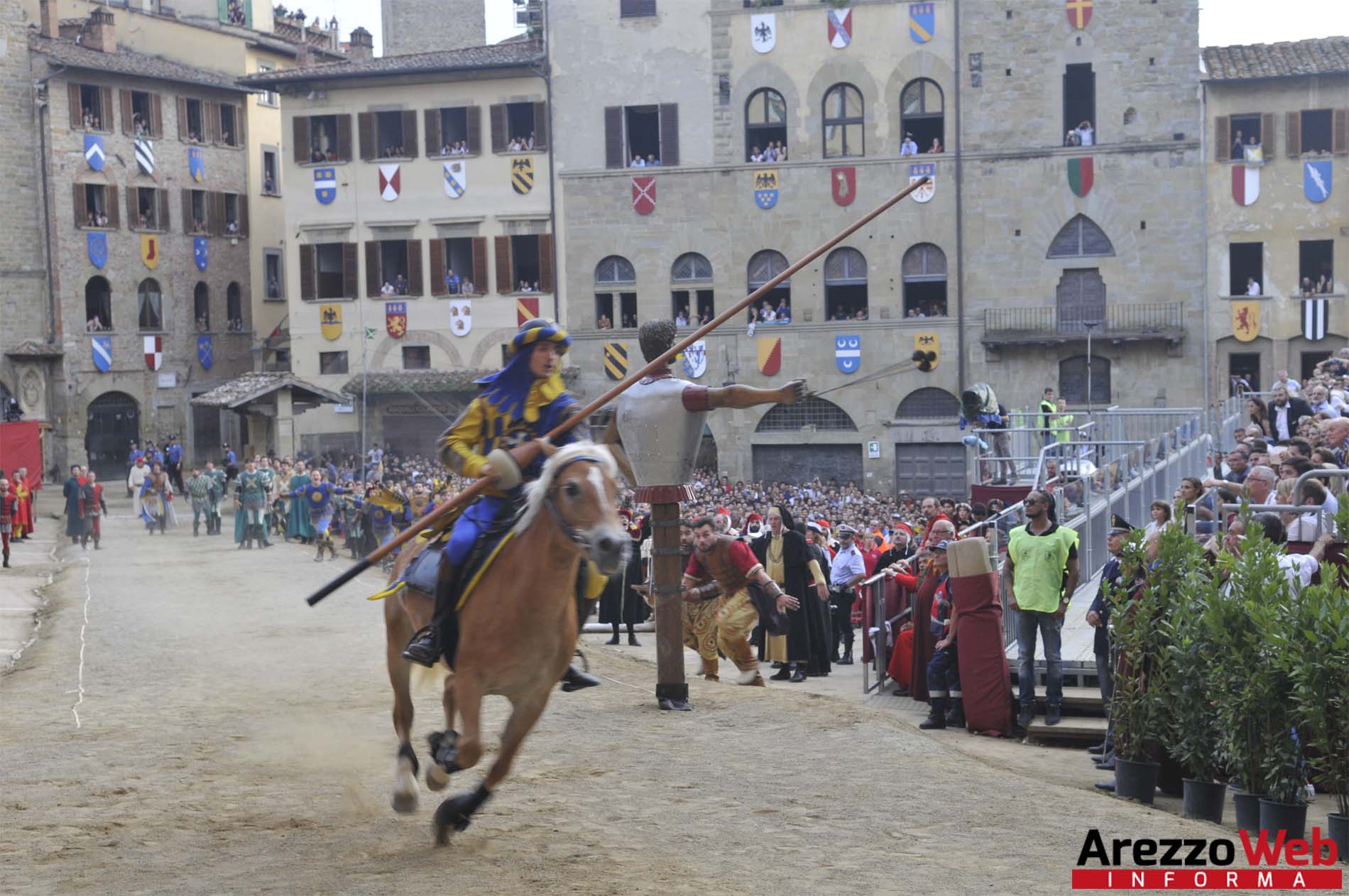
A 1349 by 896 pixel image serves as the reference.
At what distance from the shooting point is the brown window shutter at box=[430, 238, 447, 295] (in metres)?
46.6

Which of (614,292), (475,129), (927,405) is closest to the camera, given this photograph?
(927,405)

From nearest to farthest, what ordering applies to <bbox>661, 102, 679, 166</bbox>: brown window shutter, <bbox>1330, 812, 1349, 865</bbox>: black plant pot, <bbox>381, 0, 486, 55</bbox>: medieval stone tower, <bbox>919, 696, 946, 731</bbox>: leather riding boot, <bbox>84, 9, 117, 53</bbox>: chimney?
<bbox>1330, 812, 1349, 865</bbox>: black plant pot < <bbox>919, 696, 946, 731</bbox>: leather riding boot < <bbox>661, 102, 679, 166</bbox>: brown window shutter < <bbox>84, 9, 117, 53</bbox>: chimney < <bbox>381, 0, 486, 55</bbox>: medieval stone tower

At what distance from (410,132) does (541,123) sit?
4180mm

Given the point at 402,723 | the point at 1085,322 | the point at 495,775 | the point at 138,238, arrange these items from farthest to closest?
the point at 138,238, the point at 1085,322, the point at 402,723, the point at 495,775

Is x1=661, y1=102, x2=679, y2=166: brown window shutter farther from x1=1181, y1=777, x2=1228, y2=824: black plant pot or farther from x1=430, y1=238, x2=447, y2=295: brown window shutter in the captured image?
x1=1181, y1=777, x2=1228, y2=824: black plant pot

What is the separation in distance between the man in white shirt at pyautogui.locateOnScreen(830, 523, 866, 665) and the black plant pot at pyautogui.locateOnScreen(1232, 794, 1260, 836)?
9635 millimetres

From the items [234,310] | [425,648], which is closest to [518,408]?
[425,648]

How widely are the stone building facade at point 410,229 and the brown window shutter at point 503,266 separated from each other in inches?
2.3

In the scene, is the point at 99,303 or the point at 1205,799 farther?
the point at 99,303

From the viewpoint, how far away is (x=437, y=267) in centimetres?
4672

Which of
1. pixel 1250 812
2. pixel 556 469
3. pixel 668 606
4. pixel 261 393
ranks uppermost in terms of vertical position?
pixel 261 393

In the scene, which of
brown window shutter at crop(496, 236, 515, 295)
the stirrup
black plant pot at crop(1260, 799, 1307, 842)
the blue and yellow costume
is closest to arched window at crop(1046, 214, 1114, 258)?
brown window shutter at crop(496, 236, 515, 295)

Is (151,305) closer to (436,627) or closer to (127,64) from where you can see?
(127,64)

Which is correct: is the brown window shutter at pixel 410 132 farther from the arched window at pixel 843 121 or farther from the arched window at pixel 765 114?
the arched window at pixel 843 121
